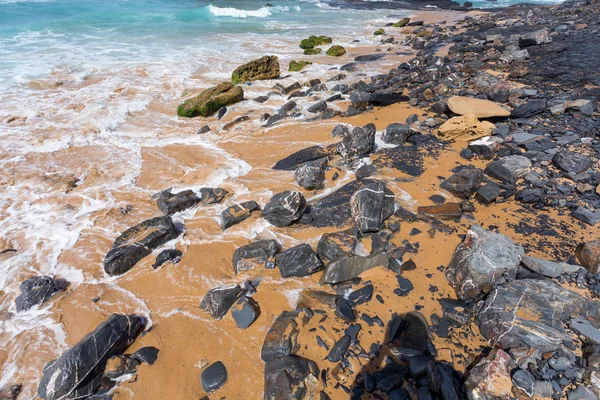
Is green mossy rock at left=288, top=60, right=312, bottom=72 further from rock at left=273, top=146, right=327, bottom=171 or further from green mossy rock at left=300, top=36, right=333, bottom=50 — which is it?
rock at left=273, top=146, right=327, bottom=171

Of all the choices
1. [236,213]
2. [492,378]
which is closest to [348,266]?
[492,378]

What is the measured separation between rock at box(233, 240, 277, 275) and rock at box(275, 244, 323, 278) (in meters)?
0.22

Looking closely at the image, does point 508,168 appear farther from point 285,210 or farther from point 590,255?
point 285,210

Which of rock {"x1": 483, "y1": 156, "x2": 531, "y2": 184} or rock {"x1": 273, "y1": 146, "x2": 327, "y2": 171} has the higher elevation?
rock {"x1": 483, "y1": 156, "x2": 531, "y2": 184}

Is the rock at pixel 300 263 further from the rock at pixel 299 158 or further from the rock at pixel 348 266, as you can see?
the rock at pixel 299 158

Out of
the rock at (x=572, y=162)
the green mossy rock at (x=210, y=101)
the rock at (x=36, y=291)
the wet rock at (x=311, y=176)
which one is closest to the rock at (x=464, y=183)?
the rock at (x=572, y=162)

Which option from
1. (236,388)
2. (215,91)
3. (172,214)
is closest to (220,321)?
(236,388)

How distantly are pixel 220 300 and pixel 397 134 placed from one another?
541cm

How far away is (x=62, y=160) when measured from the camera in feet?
25.7

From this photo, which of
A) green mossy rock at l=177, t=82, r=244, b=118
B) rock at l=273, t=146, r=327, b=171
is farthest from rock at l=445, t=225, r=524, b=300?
green mossy rock at l=177, t=82, r=244, b=118

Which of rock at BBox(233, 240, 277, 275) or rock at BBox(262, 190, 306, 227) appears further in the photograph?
rock at BBox(262, 190, 306, 227)

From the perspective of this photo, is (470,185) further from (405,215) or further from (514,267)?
(514,267)

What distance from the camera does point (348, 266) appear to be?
13.6 feet

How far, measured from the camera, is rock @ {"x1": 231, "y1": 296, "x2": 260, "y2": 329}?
379 cm
